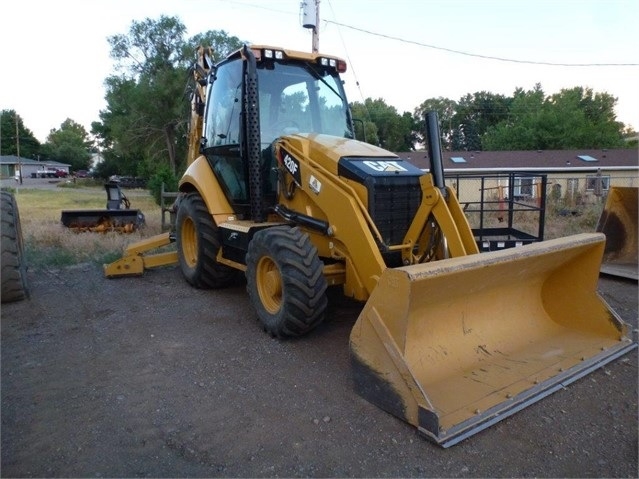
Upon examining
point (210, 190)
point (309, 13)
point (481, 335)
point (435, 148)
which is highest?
point (309, 13)

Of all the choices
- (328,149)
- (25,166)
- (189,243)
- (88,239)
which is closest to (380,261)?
(328,149)

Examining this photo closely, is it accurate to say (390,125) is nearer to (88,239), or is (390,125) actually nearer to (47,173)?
(88,239)

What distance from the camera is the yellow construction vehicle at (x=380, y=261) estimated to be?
3279 millimetres

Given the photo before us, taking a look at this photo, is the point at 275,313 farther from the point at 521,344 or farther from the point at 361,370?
the point at 521,344

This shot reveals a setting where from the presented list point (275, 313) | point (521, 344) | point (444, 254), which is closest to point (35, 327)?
point (275, 313)

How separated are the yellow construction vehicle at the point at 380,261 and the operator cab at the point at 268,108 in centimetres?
2

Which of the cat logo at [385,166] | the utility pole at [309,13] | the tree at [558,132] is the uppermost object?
the utility pole at [309,13]

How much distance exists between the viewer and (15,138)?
68.9 m

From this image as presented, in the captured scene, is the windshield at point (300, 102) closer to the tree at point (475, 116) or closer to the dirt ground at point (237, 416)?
the dirt ground at point (237, 416)

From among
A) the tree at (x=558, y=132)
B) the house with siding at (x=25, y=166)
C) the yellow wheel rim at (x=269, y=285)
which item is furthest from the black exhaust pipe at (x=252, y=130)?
the house with siding at (x=25, y=166)

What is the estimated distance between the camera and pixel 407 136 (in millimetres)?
50219

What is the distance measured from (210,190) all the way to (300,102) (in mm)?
1458

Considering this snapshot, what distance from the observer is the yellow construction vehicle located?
129 inches

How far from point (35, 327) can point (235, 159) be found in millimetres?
2667
